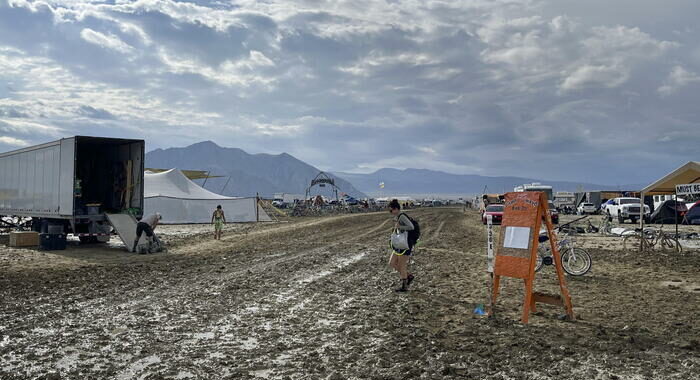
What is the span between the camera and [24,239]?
763 inches

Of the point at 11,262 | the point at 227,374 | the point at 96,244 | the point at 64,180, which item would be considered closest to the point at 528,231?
the point at 227,374

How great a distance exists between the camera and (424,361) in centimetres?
566

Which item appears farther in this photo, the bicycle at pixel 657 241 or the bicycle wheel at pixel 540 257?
the bicycle at pixel 657 241

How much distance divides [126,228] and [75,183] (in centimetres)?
230

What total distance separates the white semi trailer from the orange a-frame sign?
15.5 metres

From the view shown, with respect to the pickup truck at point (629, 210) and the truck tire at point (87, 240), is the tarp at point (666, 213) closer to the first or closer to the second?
the pickup truck at point (629, 210)

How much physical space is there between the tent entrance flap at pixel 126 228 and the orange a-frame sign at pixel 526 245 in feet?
44.6

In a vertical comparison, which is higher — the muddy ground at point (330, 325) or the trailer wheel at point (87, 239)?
the trailer wheel at point (87, 239)

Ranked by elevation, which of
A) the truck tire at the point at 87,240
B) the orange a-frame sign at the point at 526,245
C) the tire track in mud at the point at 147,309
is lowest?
the tire track in mud at the point at 147,309

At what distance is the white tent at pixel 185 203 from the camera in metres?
35.7

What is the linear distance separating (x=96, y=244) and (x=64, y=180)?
3345 millimetres

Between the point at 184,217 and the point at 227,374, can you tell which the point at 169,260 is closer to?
the point at 227,374

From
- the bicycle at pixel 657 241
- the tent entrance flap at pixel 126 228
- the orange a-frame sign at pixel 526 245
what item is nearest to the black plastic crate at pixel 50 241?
the tent entrance flap at pixel 126 228

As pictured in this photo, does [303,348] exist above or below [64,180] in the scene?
below
